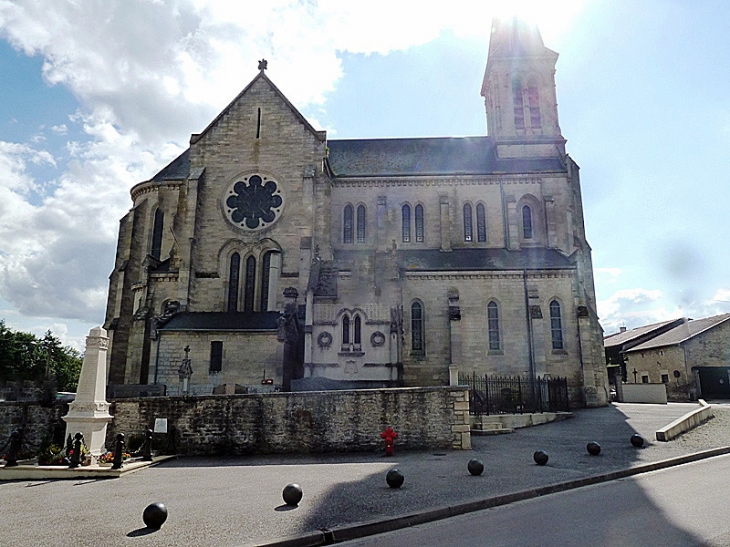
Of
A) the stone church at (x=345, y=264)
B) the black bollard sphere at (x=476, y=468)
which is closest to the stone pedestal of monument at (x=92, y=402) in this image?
the stone church at (x=345, y=264)

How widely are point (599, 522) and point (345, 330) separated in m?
18.9

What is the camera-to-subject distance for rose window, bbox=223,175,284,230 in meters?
31.0

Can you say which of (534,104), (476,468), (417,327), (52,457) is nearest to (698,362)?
(534,104)

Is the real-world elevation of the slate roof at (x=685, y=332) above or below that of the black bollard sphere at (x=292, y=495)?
above

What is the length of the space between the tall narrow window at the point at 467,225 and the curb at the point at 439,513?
22405mm

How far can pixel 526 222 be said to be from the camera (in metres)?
34.3

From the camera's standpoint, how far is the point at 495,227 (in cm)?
3397

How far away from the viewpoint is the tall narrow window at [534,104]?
38.2 m

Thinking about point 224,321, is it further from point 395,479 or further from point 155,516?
point 155,516

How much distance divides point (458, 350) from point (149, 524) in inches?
887

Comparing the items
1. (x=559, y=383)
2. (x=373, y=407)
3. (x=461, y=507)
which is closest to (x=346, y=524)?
(x=461, y=507)

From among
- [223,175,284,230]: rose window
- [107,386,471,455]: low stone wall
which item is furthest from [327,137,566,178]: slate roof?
[107,386,471,455]: low stone wall

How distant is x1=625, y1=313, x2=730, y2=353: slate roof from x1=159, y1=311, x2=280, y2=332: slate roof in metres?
31.0

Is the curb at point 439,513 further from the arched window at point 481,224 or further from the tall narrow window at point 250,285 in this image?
the arched window at point 481,224
